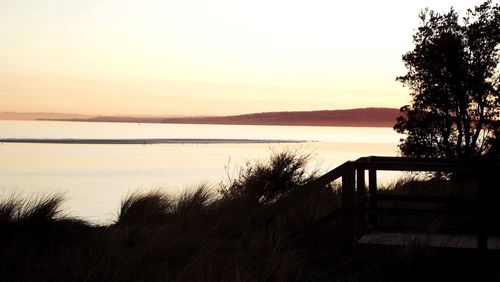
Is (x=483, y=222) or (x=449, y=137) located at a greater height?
(x=449, y=137)

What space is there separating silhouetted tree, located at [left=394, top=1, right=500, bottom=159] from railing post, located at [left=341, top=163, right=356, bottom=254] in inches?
398

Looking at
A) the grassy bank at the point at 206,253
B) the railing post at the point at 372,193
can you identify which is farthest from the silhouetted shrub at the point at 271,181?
the railing post at the point at 372,193

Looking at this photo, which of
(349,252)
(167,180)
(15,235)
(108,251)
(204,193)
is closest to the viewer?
(108,251)

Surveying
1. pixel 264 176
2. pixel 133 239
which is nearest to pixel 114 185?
pixel 264 176

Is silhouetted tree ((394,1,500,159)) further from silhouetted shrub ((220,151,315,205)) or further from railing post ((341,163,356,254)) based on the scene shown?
railing post ((341,163,356,254))

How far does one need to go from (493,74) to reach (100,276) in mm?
15378

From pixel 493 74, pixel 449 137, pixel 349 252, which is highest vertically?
pixel 493 74

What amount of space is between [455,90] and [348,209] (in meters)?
10.8

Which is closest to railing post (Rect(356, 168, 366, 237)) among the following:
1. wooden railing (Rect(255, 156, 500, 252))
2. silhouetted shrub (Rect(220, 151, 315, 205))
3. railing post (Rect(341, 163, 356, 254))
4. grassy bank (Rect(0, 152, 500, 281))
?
wooden railing (Rect(255, 156, 500, 252))

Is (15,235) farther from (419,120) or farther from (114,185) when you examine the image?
(114,185)

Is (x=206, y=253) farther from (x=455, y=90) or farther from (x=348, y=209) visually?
(x=455, y=90)

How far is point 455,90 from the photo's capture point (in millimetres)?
19203

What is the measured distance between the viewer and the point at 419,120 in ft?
64.2

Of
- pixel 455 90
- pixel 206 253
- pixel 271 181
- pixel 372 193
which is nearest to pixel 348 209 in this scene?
pixel 372 193
